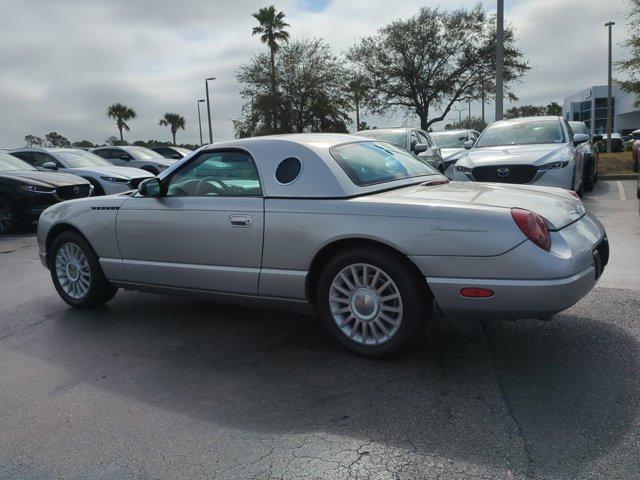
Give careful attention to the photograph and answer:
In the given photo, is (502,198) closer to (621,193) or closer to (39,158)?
(621,193)

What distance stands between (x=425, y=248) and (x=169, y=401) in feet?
5.82

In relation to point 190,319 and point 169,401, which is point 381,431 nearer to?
point 169,401

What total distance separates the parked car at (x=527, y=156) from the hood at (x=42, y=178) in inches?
284

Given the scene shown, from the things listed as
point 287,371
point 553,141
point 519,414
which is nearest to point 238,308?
point 287,371

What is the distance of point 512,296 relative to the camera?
3357 mm

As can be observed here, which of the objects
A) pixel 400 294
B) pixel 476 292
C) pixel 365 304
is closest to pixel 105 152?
pixel 365 304

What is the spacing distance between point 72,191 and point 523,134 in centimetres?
843

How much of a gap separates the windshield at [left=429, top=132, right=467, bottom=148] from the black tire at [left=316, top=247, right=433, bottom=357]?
45.1 feet

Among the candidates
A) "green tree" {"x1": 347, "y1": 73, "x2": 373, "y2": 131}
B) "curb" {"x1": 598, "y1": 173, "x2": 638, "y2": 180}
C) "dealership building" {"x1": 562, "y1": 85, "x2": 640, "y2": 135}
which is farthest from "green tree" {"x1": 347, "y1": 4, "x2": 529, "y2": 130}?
"dealership building" {"x1": 562, "y1": 85, "x2": 640, "y2": 135}

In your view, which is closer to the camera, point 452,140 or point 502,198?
point 502,198

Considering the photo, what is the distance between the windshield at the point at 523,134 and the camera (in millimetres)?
9922

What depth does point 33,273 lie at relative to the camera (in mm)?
7125

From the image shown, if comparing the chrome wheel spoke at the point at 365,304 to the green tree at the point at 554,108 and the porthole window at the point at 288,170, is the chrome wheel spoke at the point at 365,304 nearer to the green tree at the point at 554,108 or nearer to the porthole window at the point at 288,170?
the porthole window at the point at 288,170

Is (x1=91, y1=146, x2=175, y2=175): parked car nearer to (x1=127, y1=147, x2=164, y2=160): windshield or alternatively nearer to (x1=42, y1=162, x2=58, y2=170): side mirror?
(x1=127, y1=147, x2=164, y2=160): windshield
